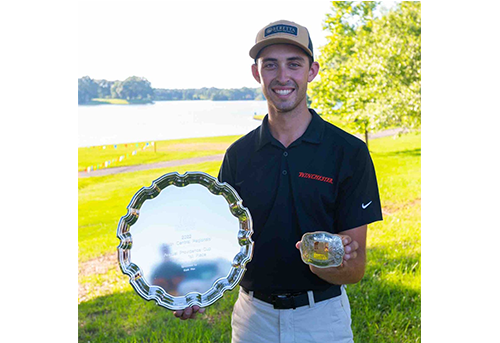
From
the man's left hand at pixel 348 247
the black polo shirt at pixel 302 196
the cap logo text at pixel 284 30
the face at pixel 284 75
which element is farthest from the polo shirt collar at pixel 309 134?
the man's left hand at pixel 348 247

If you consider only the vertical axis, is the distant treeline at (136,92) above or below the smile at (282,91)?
above

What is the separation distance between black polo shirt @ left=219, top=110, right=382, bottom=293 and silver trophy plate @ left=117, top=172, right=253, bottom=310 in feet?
0.34

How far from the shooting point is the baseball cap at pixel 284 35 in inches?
88.8

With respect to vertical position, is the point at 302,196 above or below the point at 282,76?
below

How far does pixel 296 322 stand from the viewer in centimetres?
229

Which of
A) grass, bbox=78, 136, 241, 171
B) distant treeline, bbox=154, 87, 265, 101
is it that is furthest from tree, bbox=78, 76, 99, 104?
grass, bbox=78, 136, 241, 171

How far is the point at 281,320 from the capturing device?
2291mm

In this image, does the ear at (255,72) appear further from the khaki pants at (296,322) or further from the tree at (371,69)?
the tree at (371,69)

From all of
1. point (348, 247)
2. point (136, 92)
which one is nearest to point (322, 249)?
point (348, 247)

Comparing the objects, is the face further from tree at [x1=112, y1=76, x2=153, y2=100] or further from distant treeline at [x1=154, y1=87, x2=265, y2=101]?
tree at [x1=112, y1=76, x2=153, y2=100]

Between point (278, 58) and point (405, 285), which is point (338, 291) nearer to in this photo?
point (278, 58)

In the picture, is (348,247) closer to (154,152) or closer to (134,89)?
(134,89)

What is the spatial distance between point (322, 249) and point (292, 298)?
0.42m

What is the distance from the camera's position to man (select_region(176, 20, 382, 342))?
7.39ft
